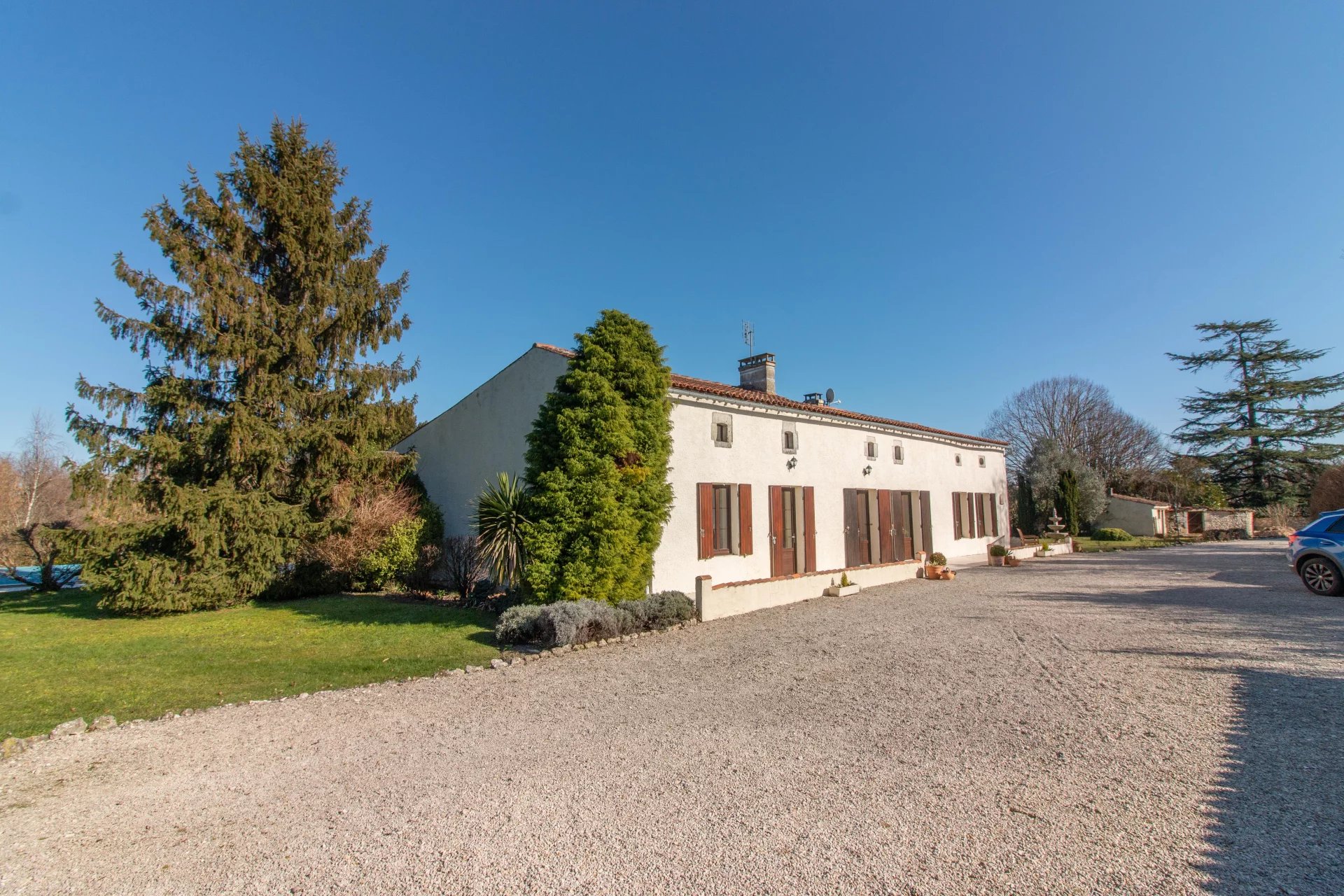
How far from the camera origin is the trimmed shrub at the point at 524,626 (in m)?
9.02

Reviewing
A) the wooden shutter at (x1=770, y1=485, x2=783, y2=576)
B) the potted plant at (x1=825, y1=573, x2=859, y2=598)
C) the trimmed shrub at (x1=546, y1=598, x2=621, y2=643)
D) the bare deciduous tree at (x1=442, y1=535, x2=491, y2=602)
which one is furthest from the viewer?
the bare deciduous tree at (x1=442, y1=535, x2=491, y2=602)

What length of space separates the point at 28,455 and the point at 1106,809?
50948 millimetres

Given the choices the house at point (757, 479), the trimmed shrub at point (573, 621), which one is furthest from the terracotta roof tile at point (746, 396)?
the trimmed shrub at point (573, 621)

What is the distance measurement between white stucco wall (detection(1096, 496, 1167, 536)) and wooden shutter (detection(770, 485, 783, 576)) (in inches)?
1018

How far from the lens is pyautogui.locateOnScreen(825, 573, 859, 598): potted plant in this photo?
13.3 m

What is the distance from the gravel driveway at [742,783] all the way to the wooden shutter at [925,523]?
37.8 ft

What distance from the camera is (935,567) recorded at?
51.7ft

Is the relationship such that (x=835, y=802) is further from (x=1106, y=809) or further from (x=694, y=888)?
(x=1106, y=809)

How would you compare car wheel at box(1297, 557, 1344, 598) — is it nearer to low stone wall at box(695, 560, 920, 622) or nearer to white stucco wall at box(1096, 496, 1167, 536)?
low stone wall at box(695, 560, 920, 622)

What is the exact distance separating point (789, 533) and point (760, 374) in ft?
22.0

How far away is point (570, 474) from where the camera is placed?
1005 cm

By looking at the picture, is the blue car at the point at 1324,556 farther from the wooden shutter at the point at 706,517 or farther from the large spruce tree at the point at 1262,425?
the large spruce tree at the point at 1262,425

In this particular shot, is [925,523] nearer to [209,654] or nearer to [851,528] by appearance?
[851,528]

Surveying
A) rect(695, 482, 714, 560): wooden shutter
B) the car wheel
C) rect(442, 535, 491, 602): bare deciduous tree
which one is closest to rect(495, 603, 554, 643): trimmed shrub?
rect(695, 482, 714, 560): wooden shutter
